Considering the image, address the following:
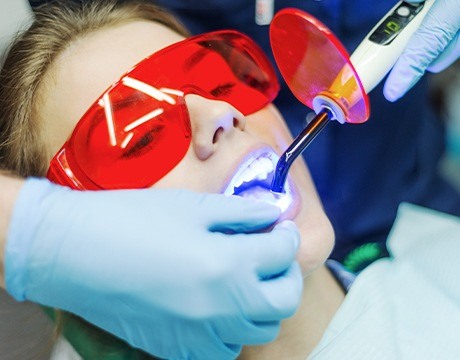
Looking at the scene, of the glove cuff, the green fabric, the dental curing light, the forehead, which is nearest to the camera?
the glove cuff

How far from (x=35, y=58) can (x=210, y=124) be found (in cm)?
46

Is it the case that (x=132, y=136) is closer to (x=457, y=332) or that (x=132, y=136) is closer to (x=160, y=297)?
(x=160, y=297)

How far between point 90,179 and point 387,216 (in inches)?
34.5

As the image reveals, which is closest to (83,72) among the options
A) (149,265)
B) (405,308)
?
(149,265)

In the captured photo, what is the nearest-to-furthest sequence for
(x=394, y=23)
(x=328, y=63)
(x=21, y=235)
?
(x=21, y=235) < (x=328, y=63) < (x=394, y=23)

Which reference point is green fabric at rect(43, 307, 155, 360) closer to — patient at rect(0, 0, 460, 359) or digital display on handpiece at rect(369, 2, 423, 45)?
patient at rect(0, 0, 460, 359)

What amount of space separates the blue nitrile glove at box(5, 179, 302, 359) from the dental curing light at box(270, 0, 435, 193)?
26cm

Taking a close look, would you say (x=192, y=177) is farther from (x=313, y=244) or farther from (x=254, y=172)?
(x=313, y=244)

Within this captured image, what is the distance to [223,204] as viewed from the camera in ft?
3.16

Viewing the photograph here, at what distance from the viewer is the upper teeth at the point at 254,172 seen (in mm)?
1103

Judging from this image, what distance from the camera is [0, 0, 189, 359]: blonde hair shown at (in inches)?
48.3

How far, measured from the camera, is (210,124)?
109 centimetres

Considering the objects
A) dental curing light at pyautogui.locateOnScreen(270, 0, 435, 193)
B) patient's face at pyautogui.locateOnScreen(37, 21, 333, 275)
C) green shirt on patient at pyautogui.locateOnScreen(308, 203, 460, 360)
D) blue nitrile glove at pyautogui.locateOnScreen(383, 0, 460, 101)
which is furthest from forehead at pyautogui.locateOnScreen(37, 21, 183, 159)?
green shirt on patient at pyautogui.locateOnScreen(308, 203, 460, 360)

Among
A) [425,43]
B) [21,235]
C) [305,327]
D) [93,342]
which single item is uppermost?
[425,43]
